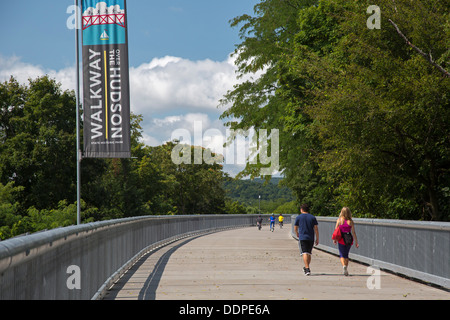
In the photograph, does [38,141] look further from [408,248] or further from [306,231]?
[408,248]

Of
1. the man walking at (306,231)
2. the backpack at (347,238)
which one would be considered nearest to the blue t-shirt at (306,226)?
the man walking at (306,231)

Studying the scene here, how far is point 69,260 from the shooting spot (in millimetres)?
7559

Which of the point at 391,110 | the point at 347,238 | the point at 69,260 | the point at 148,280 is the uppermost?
the point at 391,110

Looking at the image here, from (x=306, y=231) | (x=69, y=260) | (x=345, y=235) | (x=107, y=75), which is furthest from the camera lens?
(x=107, y=75)

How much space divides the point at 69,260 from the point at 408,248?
791cm

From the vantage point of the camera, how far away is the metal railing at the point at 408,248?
37.4 ft

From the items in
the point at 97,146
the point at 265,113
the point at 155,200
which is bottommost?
the point at 155,200

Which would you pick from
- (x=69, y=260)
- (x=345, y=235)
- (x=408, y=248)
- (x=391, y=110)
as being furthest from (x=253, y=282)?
(x=391, y=110)

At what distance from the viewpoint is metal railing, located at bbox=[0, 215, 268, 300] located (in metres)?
4.92

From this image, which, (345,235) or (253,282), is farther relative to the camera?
(345,235)

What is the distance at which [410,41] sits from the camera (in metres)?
21.6
